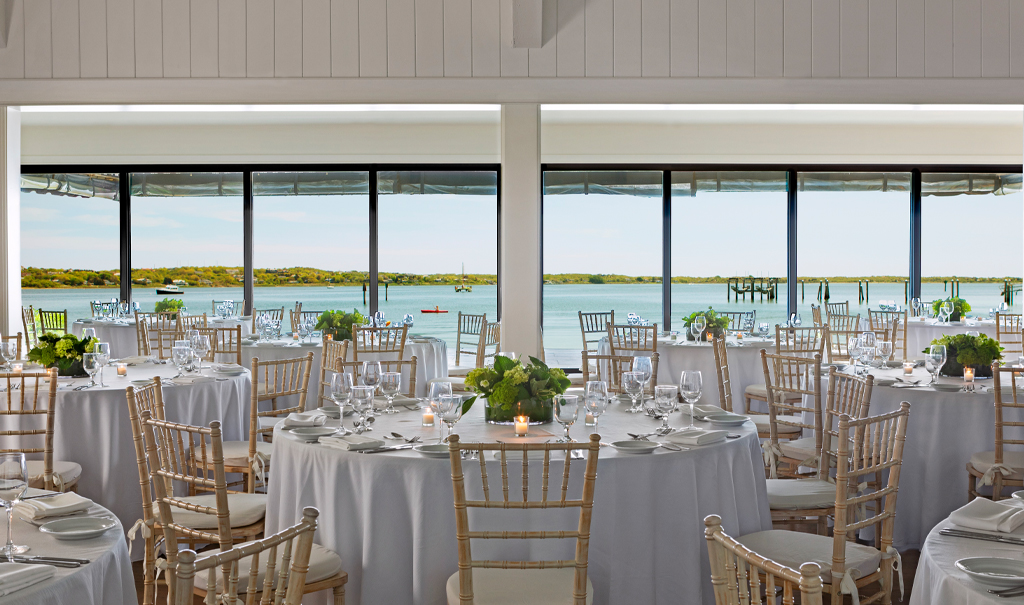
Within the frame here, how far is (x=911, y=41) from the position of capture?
656cm

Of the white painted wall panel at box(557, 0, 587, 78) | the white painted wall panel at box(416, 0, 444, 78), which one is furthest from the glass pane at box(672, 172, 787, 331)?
the white painted wall panel at box(416, 0, 444, 78)

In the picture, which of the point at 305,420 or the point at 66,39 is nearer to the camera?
the point at 305,420

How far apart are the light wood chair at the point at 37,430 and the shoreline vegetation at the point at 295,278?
730 inches

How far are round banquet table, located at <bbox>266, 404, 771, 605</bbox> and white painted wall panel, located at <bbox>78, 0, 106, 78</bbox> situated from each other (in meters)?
5.29

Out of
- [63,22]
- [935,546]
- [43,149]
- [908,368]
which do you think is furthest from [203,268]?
[935,546]

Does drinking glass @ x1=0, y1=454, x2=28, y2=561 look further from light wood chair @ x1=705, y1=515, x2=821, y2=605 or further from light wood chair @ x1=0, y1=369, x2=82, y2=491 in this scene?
light wood chair @ x1=0, y1=369, x2=82, y2=491

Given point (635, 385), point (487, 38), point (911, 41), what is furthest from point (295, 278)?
point (635, 385)

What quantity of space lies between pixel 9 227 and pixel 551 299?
62.2ft

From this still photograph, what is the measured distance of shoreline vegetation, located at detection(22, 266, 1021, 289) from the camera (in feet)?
74.9

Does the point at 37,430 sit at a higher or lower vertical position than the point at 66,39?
lower

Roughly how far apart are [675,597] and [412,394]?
2.06 meters

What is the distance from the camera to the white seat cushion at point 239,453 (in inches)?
159

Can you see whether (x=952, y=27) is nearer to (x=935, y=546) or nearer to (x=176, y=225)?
(x=935, y=546)

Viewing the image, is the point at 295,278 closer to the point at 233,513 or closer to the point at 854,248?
the point at 854,248
